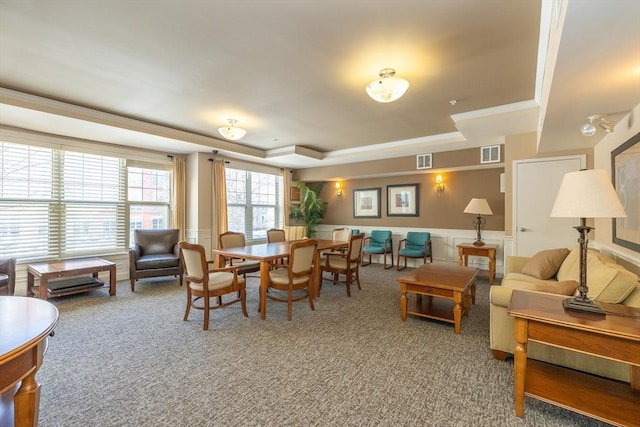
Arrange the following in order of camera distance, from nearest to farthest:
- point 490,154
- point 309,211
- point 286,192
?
point 490,154, point 309,211, point 286,192

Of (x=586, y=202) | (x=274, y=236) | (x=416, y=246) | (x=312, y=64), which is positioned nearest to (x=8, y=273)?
(x=274, y=236)

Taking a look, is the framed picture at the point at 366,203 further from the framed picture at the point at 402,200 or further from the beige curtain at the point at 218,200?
the beige curtain at the point at 218,200

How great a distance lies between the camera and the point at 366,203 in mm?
7258

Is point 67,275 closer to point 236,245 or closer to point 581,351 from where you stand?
point 236,245

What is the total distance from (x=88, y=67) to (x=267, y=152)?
3.78m

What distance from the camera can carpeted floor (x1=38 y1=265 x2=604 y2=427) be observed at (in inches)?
68.2

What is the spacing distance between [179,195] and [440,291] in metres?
5.04

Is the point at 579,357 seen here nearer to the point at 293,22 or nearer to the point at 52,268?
the point at 293,22

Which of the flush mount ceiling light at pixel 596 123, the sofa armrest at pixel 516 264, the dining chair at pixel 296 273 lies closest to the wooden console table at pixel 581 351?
the flush mount ceiling light at pixel 596 123

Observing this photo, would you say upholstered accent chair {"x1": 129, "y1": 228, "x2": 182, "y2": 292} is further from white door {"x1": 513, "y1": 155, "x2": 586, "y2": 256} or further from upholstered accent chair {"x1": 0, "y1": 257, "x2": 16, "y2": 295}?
white door {"x1": 513, "y1": 155, "x2": 586, "y2": 256}

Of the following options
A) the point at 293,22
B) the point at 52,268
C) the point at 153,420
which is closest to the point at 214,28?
the point at 293,22

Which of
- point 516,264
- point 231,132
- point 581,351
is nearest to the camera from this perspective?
point 581,351

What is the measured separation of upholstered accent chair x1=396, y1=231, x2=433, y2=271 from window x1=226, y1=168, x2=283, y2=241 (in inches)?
128

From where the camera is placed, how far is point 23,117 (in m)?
3.64
